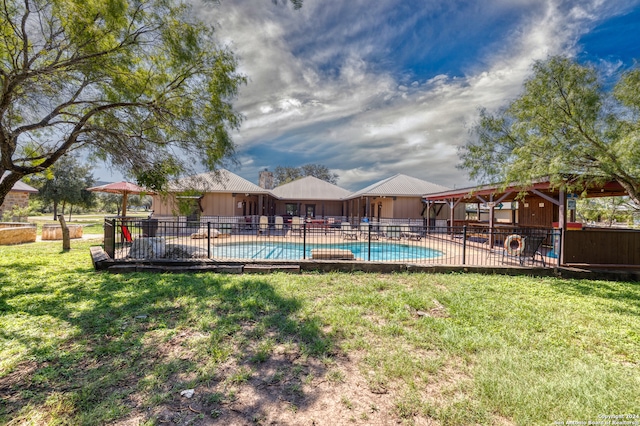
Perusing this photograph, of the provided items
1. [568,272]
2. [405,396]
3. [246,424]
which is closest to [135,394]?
[246,424]

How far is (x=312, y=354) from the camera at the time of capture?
3.39 metres

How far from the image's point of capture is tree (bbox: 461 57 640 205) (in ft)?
20.0

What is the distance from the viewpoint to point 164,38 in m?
6.36

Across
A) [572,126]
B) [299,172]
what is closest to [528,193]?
[572,126]

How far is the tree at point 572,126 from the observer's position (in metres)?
6.08

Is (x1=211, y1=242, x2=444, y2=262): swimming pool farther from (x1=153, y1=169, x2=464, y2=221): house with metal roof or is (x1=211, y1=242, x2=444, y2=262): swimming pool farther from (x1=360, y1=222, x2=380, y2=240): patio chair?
(x1=153, y1=169, x2=464, y2=221): house with metal roof

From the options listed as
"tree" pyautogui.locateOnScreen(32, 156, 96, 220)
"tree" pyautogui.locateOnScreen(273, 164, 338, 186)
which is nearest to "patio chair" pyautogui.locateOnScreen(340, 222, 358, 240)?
"tree" pyautogui.locateOnScreen(32, 156, 96, 220)

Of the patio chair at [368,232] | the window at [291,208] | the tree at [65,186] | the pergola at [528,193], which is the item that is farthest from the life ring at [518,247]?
the tree at [65,186]

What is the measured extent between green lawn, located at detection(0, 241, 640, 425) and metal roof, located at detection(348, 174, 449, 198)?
17080 millimetres

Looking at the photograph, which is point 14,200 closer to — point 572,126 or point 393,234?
point 393,234

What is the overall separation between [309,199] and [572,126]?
24.1 metres

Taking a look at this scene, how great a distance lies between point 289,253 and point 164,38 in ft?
32.0

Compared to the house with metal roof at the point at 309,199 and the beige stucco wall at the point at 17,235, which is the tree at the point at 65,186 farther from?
the house with metal roof at the point at 309,199

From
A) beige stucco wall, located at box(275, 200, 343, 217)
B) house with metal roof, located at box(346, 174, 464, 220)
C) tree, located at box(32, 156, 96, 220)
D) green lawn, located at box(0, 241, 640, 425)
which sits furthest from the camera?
beige stucco wall, located at box(275, 200, 343, 217)
